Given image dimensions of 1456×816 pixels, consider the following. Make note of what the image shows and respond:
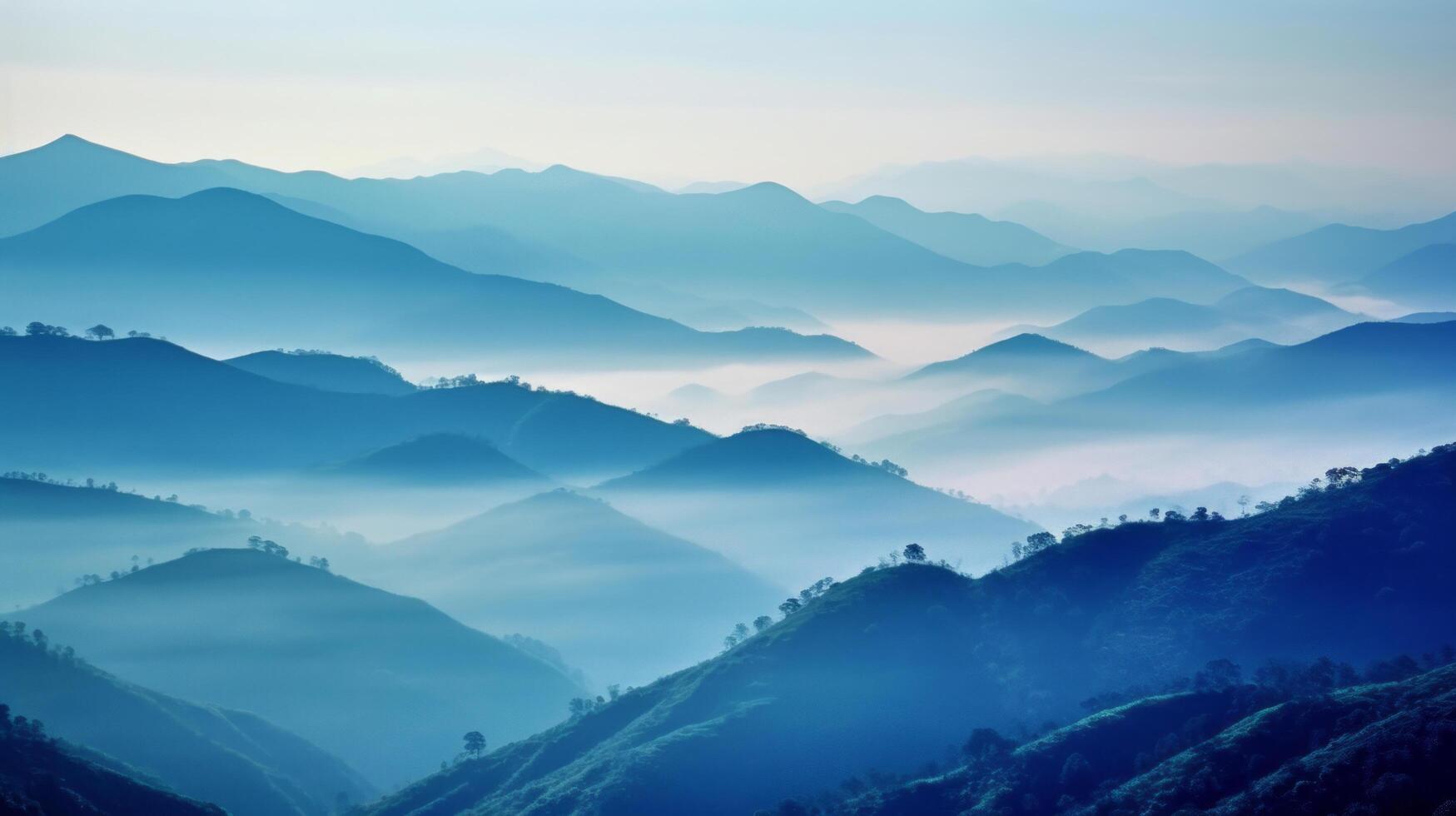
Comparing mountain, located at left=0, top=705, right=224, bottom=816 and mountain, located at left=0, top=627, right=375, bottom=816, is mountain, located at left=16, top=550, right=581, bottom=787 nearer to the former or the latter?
mountain, located at left=0, top=627, right=375, bottom=816

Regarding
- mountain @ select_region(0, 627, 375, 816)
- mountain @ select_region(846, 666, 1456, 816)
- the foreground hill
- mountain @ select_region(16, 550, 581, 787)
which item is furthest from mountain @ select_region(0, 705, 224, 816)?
mountain @ select_region(16, 550, 581, 787)

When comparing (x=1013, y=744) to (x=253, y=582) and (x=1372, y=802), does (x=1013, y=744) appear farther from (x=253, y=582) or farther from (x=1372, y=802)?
(x=253, y=582)

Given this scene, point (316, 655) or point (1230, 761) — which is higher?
point (316, 655)

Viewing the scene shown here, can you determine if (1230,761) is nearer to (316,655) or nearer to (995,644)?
(995,644)

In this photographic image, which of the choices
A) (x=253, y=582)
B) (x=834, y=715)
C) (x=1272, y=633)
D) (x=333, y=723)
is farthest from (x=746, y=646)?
(x=253, y=582)

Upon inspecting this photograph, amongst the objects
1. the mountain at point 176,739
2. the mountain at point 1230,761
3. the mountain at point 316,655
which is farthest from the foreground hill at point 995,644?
the mountain at point 316,655

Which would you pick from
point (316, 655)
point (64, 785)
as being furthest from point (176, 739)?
point (64, 785)
